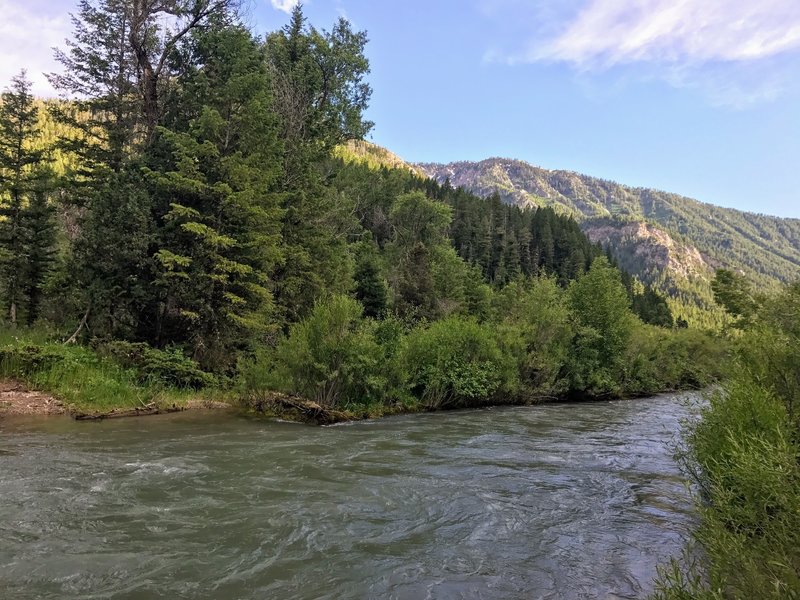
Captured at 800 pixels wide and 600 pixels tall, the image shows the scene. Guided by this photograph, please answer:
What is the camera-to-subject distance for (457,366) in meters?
26.0

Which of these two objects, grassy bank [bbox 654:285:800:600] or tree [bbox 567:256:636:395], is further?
tree [bbox 567:256:636:395]

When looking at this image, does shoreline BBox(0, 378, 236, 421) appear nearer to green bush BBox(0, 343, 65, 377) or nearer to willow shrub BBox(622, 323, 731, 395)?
green bush BBox(0, 343, 65, 377)

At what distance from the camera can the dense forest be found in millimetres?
20422

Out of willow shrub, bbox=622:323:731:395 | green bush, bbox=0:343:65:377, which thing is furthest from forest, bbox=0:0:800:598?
willow shrub, bbox=622:323:731:395

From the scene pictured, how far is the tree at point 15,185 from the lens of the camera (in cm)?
2822

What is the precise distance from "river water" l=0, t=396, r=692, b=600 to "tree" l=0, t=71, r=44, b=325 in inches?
687

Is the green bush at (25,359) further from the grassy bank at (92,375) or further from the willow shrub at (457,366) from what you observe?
the willow shrub at (457,366)

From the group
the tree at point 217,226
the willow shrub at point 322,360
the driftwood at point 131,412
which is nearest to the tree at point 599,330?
the willow shrub at point 322,360

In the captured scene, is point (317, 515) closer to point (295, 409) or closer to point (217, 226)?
point (295, 409)

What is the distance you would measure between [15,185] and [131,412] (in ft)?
64.1

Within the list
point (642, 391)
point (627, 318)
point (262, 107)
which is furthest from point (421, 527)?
point (642, 391)

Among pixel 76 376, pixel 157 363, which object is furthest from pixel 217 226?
pixel 76 376

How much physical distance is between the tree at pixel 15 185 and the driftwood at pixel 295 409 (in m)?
17.2

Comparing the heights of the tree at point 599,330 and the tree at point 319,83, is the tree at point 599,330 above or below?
below
